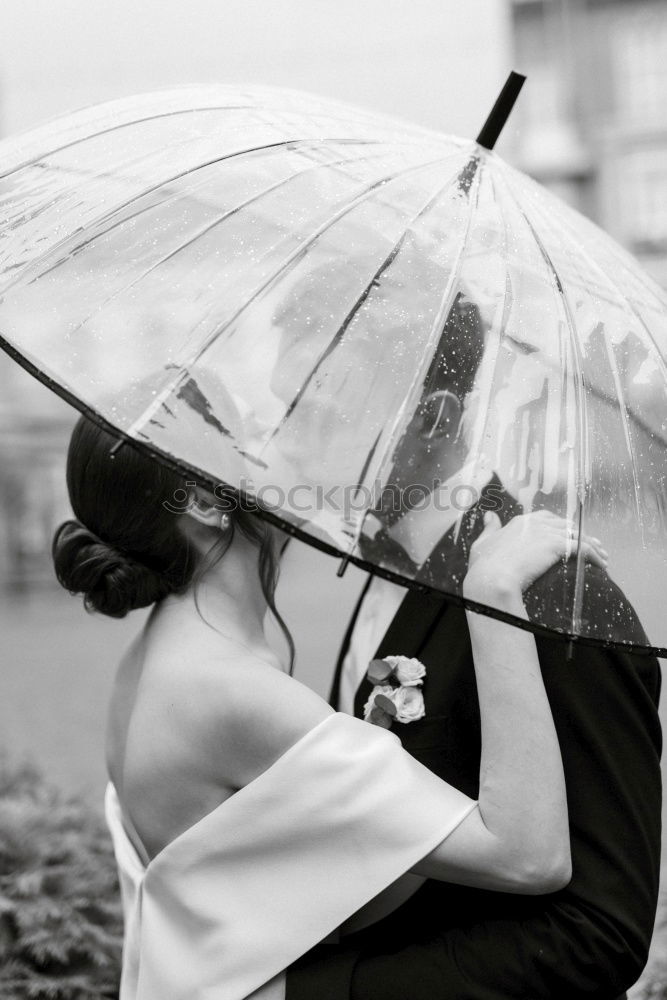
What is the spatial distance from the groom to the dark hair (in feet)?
1.57

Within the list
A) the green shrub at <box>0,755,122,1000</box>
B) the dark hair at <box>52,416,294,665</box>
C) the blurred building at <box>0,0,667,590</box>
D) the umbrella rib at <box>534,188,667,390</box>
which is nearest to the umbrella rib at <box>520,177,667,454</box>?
the umbrella rib at <box>534,188,667,390</box>

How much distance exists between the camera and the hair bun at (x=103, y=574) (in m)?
1.98

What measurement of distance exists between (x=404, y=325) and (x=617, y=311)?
47 centimetres

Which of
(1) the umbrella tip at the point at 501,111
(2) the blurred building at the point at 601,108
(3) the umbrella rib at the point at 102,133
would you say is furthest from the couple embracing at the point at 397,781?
(2) the blurred building at the point at 601,108

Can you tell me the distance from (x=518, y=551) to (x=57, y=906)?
242 cm

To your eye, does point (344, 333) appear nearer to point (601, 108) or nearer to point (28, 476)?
point (28, 476)

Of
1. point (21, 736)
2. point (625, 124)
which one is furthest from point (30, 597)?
point (625, 124)

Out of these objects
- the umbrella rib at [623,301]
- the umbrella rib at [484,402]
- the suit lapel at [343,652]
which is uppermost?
the umbrella rib at [623,301]

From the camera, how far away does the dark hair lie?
6.27ft

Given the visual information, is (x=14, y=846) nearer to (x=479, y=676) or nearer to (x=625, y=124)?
(x=479, y=676)

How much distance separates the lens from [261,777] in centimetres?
168

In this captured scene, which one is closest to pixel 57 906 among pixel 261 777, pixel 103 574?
pixel 103 574

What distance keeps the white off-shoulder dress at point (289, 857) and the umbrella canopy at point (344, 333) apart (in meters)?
0.33

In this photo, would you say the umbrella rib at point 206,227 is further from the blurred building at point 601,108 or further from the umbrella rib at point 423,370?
the blurred building at point 601,108
